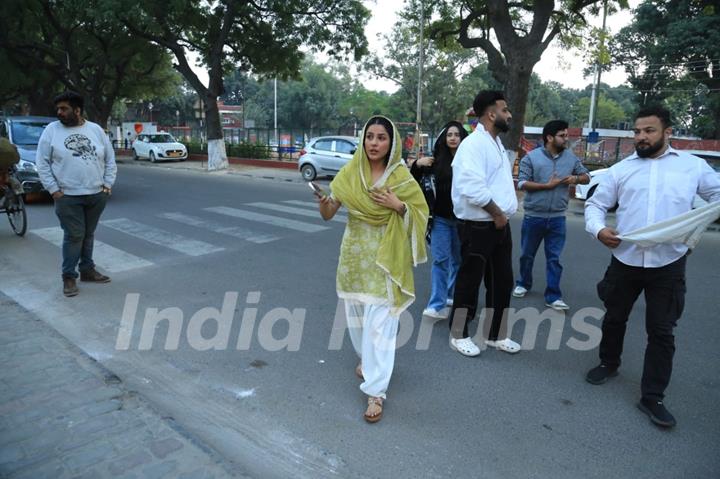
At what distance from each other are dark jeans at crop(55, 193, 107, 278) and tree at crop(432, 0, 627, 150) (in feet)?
37.2

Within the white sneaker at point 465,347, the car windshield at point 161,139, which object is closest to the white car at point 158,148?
the car windshield at point 161,139

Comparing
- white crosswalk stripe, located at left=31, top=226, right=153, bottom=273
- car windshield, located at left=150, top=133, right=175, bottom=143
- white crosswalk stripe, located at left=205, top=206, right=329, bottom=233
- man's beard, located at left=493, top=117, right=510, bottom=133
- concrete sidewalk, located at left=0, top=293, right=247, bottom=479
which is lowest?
concrete sidewalk, located at left=0, top=293, right=247, bottom=479

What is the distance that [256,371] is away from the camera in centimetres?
387

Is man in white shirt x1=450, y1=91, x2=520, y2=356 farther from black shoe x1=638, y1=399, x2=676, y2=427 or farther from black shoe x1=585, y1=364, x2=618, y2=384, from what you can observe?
black shoe x1=638, y1=399, x2=676, y2=427

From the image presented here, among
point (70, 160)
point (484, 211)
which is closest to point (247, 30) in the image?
point (70, 160)

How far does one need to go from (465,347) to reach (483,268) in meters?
0.65

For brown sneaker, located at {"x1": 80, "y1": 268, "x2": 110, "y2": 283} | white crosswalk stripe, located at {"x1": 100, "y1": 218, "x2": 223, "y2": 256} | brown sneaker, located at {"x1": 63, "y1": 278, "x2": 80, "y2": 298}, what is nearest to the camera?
brown sneaker, located at {"x1": 63, "y1": 278, "x2": 80, "y2": 298}

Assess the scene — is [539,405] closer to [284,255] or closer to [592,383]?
[592,383]

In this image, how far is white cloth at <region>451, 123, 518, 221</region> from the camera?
12.0 feet

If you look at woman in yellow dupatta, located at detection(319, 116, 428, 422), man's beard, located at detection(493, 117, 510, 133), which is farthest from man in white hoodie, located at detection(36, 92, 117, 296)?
man's beard, located at detection(493, 117, 510, 133)

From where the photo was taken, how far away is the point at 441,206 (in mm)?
4691

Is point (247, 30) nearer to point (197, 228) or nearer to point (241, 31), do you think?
point (241, 31)

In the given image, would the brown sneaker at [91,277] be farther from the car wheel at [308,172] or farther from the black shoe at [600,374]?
the car wheel at [308,172]

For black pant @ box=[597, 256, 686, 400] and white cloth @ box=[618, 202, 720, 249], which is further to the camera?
black pant @ box=[597, 256, 686, 400]
